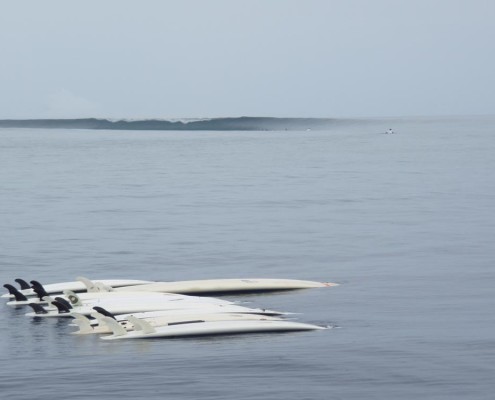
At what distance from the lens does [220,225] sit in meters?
55.7

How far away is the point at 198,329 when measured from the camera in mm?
28344

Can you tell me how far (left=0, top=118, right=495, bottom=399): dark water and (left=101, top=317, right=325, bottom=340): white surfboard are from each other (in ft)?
1.08

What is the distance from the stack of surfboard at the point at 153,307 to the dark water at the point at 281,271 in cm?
52

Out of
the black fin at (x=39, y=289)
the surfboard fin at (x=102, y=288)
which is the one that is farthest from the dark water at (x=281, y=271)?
the surfboard fin at (x=102, y=288)

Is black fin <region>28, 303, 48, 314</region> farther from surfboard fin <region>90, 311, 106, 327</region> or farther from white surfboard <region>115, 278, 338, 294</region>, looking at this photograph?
white surfboard <region>115, 278, 338, 294</region>

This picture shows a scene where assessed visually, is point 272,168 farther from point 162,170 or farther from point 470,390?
point 470,390

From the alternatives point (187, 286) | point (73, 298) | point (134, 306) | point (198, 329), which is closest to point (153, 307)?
point (134, 306)

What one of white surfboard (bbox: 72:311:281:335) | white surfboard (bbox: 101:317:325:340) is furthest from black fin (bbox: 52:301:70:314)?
white surfboard (bbox: 101:317:325:340)

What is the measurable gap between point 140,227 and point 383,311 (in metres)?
24.7

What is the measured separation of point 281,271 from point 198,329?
37.8 feet

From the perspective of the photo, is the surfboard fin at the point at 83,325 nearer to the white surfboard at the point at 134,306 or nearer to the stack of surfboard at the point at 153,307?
the stack of surfboard at the point at 153,307

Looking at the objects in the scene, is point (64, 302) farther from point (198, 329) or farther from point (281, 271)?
point (281, 271)

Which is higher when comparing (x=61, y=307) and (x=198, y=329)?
→ (x=198, y=329)

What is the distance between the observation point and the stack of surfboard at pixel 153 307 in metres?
28.4
